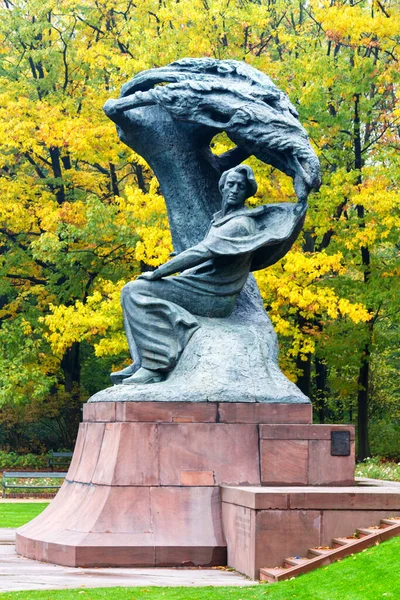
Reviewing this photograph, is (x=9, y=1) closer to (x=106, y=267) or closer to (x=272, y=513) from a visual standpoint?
(x=106, y=267)

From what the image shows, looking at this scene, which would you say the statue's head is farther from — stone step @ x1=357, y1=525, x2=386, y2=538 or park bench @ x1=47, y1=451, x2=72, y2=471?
park bench @ x1=47, y1=451, x2=72, y2=471

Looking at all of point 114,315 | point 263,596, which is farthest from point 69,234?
point 263,596

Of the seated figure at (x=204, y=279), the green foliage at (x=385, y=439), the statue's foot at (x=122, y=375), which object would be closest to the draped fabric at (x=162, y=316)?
the seated figure at (x=204, y=279)

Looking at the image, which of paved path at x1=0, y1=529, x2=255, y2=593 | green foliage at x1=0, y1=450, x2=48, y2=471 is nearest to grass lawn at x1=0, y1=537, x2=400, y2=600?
paved path at x1=0, y1=529, x2=255, y2=593

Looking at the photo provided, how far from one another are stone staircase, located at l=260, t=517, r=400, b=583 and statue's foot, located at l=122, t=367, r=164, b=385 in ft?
9.58

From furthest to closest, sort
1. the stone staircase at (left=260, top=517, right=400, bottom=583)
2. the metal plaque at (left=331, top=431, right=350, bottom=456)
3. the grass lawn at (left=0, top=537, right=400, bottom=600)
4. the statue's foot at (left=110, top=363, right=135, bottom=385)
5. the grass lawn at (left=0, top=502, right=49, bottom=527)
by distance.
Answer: the grass lawn at (left=0, top=502, right=49, bottom=527)
the statue's foot at (left=110, top=363, right=135, bottom=385)
the metal plaque at (left=331, top=431, right=350, bottom=456)
the stone staircase at (left=260, top=517, right=400, bottom=583)
the grass lawn at (left=0, top=537, right=400, bottom=600)

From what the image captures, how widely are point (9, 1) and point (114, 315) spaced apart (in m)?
11.4

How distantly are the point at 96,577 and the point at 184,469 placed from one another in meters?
1.59

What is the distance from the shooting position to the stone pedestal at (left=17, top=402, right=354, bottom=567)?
9.60 meters

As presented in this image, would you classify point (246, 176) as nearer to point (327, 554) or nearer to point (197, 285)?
point (197, 285)

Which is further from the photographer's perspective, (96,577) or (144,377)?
(144,377)

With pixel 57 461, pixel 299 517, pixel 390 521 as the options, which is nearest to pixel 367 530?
pixel 390 521

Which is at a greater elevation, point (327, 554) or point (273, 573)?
point (327, 554)

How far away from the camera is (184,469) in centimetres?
993
